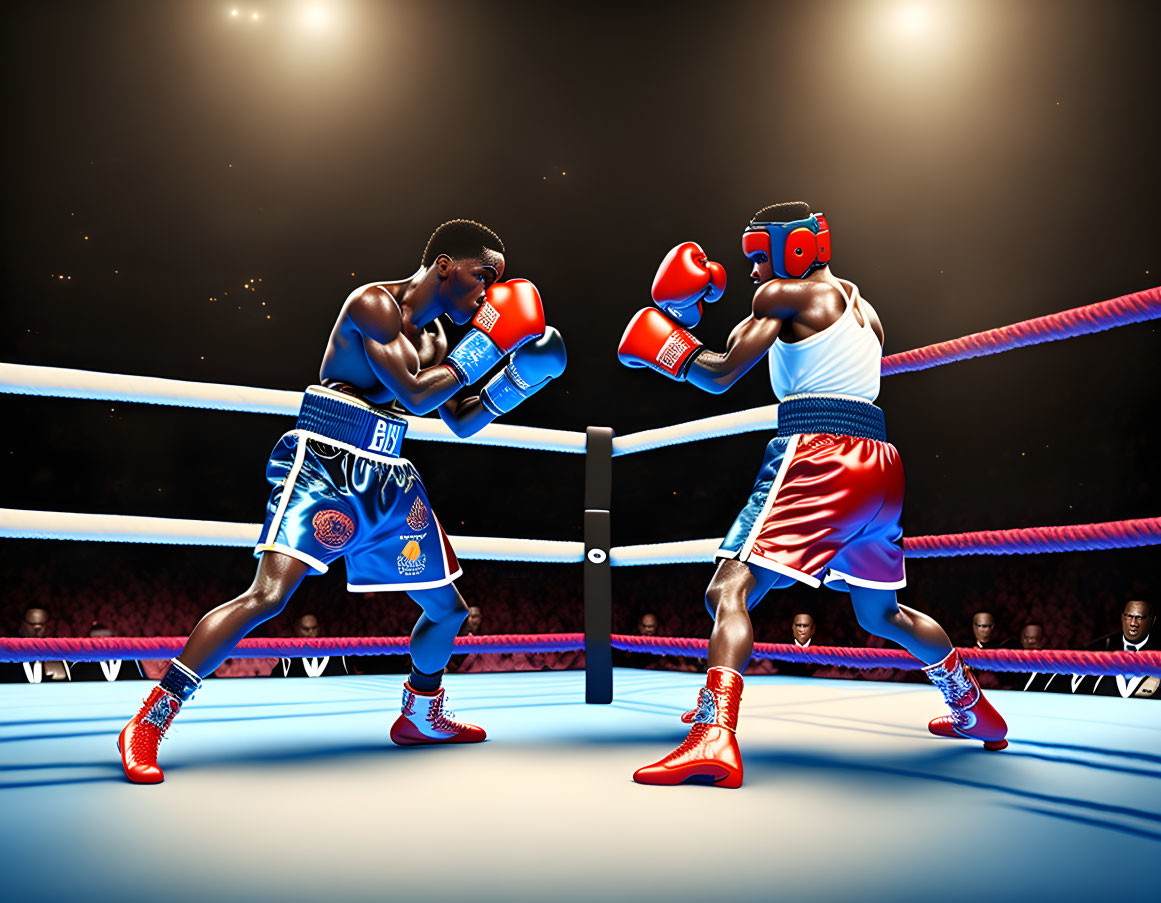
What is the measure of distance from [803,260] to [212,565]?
307 centimetres

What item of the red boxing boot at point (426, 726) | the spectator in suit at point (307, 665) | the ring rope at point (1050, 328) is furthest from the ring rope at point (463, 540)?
the spectator in suit at point (307, 665)

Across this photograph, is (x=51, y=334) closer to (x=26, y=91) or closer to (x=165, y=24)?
(x=26, y=91)

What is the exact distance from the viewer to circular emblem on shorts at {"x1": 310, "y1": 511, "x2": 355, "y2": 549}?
5.74 ft

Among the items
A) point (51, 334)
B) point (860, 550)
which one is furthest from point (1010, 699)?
point (51, 334)

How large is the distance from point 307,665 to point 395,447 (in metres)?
2.35

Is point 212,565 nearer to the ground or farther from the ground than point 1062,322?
nearer to the ground

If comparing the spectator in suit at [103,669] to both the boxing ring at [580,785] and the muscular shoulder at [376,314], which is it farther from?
the muscular shoulder at [376,314]

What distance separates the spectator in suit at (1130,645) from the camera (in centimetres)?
324

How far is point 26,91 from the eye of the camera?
3.81 meters

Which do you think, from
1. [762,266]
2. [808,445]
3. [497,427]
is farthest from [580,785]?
[497,427]

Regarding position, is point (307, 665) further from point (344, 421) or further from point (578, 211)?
point (578, 211)

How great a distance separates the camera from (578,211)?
4.55 metres

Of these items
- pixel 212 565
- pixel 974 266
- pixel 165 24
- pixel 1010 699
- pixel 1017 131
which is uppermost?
pixel 165 24

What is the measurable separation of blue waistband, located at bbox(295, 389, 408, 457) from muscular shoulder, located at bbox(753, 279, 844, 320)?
0.81m
